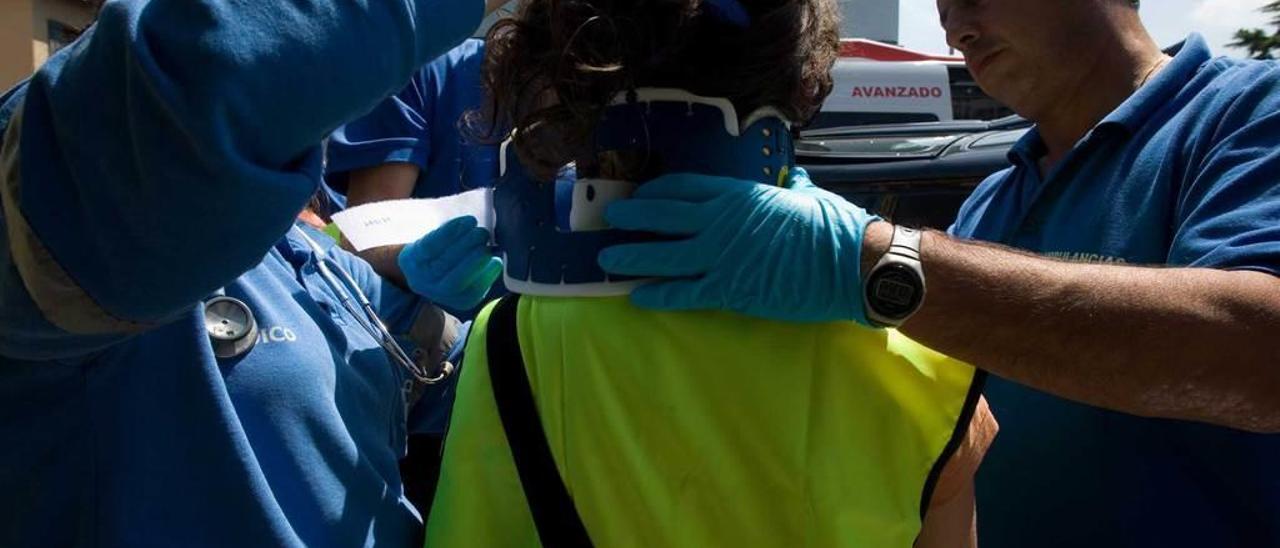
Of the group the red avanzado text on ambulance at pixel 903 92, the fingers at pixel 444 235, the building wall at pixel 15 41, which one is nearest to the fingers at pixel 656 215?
the fingers at pixel 444 235

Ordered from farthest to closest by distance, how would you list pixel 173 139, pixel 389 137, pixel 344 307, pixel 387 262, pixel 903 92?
pixel 903 92, pixel 389 137, pixel 387 262, pixel 344 307, pixel 173 139

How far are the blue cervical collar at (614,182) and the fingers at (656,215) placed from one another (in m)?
0.03

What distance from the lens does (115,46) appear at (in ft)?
2.52

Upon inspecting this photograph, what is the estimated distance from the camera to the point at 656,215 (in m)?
1.24

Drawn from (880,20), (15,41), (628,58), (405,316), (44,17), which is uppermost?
(628,58)

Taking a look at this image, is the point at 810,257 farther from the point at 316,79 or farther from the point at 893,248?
the point at 316,79

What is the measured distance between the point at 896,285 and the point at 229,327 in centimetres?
74

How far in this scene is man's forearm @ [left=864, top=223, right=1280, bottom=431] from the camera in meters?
1.44

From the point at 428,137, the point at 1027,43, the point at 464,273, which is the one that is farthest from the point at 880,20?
the point at 464,273

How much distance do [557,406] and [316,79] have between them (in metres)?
0.52

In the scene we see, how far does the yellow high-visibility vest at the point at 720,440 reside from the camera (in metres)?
1.18

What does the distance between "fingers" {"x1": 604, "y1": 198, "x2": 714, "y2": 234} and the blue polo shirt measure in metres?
0.79

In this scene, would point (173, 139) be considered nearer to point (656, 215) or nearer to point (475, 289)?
point (656, 215)

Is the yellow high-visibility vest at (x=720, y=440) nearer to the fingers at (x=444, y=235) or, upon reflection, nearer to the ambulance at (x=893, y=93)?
the fingers at (x=444, y=235)
